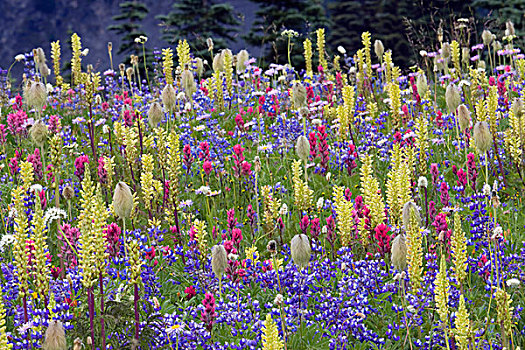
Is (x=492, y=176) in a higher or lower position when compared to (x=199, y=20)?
lower

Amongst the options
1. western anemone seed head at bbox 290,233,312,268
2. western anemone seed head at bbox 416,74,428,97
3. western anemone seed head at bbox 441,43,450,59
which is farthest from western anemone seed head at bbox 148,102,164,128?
western anemone seed head at bbox 441,43,450,59

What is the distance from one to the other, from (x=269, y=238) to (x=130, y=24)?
20137 mm

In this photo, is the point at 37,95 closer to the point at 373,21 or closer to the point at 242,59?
the point at 242,59

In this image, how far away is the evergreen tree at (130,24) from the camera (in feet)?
76.4

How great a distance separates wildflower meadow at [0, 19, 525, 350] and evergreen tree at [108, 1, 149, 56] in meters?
16.0

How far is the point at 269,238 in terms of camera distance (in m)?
5.16

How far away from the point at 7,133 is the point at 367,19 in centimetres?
2538

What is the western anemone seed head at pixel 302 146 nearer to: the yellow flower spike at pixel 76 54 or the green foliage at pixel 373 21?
the yellow flower spike at pixel 76 54

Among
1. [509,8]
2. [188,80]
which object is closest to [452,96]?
[188,80]

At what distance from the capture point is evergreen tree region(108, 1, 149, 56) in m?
23.3

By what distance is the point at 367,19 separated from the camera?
30328 mm

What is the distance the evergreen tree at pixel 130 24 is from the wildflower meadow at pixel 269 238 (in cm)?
1605

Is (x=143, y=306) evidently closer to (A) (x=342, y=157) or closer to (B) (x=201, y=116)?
(A) (x=342, y=157)

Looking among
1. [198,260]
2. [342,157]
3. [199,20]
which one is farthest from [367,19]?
[198,260]
